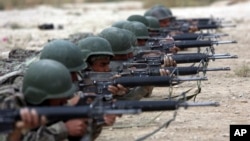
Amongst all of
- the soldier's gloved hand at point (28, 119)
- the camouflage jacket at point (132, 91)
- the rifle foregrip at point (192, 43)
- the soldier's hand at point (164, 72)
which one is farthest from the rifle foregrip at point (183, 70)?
the soldier's gloved hand at point (28, 119)

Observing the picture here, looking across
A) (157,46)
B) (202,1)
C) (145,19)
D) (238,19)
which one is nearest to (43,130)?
(157,46)

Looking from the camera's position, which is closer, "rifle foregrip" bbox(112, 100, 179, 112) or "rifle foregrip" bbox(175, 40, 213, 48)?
"rifle foregrip" bbox(112, 100, 179, 112)

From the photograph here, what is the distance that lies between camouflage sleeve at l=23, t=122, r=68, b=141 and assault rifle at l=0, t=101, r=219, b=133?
26cm

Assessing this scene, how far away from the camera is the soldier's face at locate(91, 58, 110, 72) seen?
283 inches

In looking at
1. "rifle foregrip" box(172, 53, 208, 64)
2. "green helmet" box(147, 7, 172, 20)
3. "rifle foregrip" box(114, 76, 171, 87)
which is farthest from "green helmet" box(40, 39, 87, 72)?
"green helmet" box(147, 7, 172, 20)

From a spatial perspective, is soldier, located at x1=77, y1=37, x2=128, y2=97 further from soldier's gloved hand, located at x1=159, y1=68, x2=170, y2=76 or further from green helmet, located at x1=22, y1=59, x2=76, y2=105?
green helmet, located at x1=22, y1=59, x2=76, y2=105

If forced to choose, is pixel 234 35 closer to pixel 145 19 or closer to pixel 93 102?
pixel 145 19

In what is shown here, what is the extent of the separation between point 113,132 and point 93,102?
177cm

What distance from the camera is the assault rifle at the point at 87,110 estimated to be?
4887mm

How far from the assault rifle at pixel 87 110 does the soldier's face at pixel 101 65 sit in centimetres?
174

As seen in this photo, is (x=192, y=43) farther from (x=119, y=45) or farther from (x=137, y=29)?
(x=119, y=45)

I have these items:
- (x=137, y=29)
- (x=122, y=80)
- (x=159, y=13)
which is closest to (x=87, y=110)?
(x=122, y=80)

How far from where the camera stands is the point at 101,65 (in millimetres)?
7328

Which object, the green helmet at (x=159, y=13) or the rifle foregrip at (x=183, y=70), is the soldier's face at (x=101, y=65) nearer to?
the rifle foregrip at (x=183, y=70)
